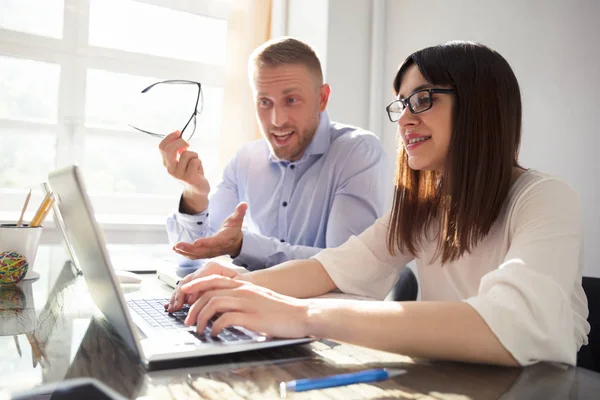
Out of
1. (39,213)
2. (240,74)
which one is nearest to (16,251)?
(39,213)

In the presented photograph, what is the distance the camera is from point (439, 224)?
1.15 meters

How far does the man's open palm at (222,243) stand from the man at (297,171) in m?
0.24

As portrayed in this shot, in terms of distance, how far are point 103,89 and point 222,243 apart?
1996 millimetres

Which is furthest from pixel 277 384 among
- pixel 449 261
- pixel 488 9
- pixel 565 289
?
pixel 488 9

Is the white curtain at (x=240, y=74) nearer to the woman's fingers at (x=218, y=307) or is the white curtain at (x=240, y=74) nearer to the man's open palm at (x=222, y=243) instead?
the man's open palm at (x=222, y=243)

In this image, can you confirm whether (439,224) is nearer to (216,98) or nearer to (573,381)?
(573,381)

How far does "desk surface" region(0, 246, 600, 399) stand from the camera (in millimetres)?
534

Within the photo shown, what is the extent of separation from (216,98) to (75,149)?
0.92m

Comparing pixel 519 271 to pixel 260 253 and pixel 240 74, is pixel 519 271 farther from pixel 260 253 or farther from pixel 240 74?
pixel 240 74

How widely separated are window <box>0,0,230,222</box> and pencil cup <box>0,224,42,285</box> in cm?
172

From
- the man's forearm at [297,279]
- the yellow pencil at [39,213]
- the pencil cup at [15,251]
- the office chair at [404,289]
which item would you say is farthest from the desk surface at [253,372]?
the office chair at [404,289]

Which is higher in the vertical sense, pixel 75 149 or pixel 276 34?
pixel 276 34

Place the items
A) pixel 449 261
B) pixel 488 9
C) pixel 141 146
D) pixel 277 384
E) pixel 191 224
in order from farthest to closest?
pixel 141 146 < pixel 488 9 < pixel 191 224 < pixel 449 261 < pixel 277 384

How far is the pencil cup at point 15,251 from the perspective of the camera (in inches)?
46.1
